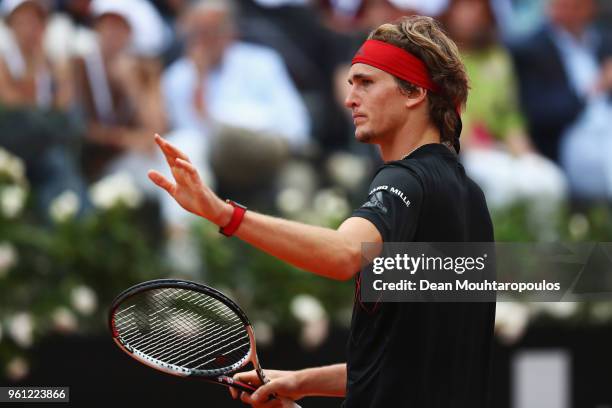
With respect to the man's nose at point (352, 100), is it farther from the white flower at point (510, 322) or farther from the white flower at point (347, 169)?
the white flower at point (347, 169)

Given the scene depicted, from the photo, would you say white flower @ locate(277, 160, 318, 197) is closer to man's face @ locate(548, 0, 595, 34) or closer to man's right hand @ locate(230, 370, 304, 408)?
man's face @ locate(548, 0, 595, 34)

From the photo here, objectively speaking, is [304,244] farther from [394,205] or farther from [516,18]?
[516,18]

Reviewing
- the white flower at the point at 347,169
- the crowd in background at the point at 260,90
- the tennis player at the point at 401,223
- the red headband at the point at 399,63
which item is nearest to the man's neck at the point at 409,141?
the tennis player at the point at 401,223

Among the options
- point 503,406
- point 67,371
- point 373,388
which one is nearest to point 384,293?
point 373,388

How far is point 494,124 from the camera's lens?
7668 mm

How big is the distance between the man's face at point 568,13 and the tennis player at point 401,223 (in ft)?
16.8

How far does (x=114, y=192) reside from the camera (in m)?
6.21

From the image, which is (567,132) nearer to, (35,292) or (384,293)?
(35,292)

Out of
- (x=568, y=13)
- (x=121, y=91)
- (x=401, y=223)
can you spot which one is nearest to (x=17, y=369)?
(x=121, y=91)

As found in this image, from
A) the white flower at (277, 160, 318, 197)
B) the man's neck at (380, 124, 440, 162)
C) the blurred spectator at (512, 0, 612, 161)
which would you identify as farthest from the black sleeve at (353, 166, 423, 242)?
the blurred spectator at (512, 0, 612, 161)

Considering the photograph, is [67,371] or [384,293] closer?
[384,293]

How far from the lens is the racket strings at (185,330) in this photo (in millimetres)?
3287

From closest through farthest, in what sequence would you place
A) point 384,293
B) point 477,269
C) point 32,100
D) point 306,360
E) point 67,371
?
1. point 384,293
2. point 477,269
3. point 67,371
4. point 306,360
5. point 32,100

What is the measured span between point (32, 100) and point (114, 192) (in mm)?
962
